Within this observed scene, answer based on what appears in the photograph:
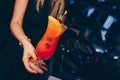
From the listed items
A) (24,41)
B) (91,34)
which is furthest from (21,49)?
(91,34)

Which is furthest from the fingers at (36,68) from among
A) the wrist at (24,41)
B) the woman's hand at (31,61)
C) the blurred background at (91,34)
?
→ the blurred background at (91,34)

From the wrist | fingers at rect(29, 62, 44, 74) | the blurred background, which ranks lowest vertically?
fingers at rect(29, 62, 44, 74)

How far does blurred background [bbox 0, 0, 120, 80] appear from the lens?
261cm

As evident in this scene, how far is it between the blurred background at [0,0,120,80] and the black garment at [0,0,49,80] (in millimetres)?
1111

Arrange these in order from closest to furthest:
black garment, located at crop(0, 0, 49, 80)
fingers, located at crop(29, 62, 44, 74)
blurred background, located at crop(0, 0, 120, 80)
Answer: fingers, located at crop(29, 62, 44, 74) < black garment, located at crop(0, 0, 49, 80) < blurred background, located at crop(0, 0, 120, 80)

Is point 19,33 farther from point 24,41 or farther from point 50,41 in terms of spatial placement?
point 50,41

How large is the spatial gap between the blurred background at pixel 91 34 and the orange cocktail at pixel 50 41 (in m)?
1.23

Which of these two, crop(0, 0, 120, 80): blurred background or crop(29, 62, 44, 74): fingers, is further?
crop(0, 0, 120, 80): blurred background

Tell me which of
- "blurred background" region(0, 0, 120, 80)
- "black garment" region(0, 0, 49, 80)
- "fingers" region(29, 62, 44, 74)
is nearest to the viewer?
"fingers" region(29, 62, 44, 74)

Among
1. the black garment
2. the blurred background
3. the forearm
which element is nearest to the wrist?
the forearm

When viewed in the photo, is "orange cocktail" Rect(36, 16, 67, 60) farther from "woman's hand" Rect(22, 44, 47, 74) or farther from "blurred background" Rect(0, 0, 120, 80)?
"blurred background" Rect(0, 0, 120, 80)

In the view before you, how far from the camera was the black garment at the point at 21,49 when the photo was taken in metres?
1.24

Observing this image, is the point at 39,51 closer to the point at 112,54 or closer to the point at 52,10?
the point at 52,10

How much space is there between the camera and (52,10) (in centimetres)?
130
